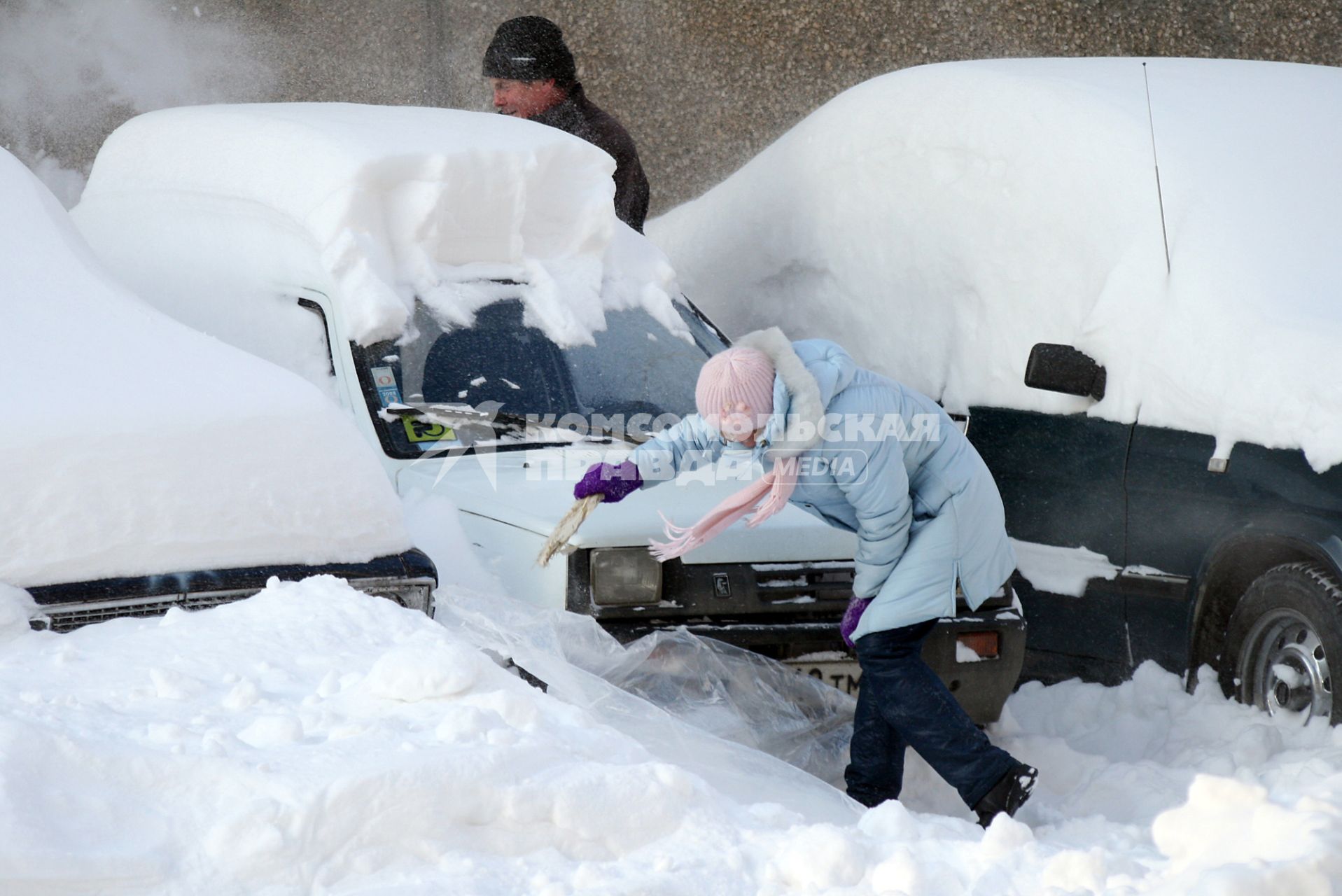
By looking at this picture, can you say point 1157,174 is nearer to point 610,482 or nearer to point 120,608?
point 610,482

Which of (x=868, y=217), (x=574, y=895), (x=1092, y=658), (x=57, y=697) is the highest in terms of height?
(x=868, y=217)

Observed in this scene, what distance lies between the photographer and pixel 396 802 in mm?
2156

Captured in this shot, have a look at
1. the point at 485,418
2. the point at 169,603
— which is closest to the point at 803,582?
the point at 485,418

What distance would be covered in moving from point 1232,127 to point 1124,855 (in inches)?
127

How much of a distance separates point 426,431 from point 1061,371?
2.00 metres

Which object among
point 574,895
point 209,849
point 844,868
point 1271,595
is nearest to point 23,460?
point 209,849

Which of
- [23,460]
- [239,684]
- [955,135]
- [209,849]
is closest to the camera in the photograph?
[209,849]

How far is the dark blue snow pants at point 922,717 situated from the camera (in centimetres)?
356

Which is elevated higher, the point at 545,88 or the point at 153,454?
the point at 545,88

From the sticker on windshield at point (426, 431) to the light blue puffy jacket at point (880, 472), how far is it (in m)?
0.96

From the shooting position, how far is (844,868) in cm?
223

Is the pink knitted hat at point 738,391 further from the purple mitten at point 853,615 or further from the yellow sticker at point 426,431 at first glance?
the yellow sticker at point 426,431

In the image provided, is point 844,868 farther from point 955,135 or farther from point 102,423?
point 955,135

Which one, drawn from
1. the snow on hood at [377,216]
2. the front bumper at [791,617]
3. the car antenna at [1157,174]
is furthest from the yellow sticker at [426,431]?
the car antenna at [1157,174]
